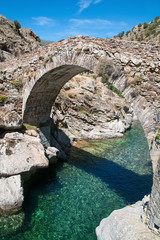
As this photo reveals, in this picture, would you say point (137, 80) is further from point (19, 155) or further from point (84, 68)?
point (19, 155)

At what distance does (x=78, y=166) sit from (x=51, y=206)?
4862 mm

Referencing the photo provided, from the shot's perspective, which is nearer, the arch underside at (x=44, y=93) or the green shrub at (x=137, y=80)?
the green shrub at (x=137, y=80)

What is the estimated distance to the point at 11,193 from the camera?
26.6 feet

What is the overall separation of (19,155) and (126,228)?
596 cm

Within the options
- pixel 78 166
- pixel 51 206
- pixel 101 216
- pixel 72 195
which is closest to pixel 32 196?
pixel 51 206

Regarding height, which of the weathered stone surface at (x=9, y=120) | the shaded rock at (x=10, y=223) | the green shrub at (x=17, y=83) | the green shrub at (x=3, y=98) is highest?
the green shrub at (x=17, y=83)

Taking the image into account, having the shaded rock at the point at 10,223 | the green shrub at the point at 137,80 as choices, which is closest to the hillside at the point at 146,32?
the green shrub at the point at 137,80

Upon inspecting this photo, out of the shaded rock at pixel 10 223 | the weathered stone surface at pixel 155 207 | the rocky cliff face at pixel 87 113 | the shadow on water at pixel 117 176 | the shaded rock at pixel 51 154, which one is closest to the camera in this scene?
the weathered stone surface at pixel 155 207

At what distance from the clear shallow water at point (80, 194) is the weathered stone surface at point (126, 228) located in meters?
1.43

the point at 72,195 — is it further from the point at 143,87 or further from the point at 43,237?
the point at 143,87

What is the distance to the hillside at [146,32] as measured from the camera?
54094mm

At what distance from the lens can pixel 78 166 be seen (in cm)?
1331

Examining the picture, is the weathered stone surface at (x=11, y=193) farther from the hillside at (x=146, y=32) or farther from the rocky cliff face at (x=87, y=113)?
the hillside at (x=146, y=32)

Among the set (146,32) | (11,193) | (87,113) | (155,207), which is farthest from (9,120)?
(146,32)
